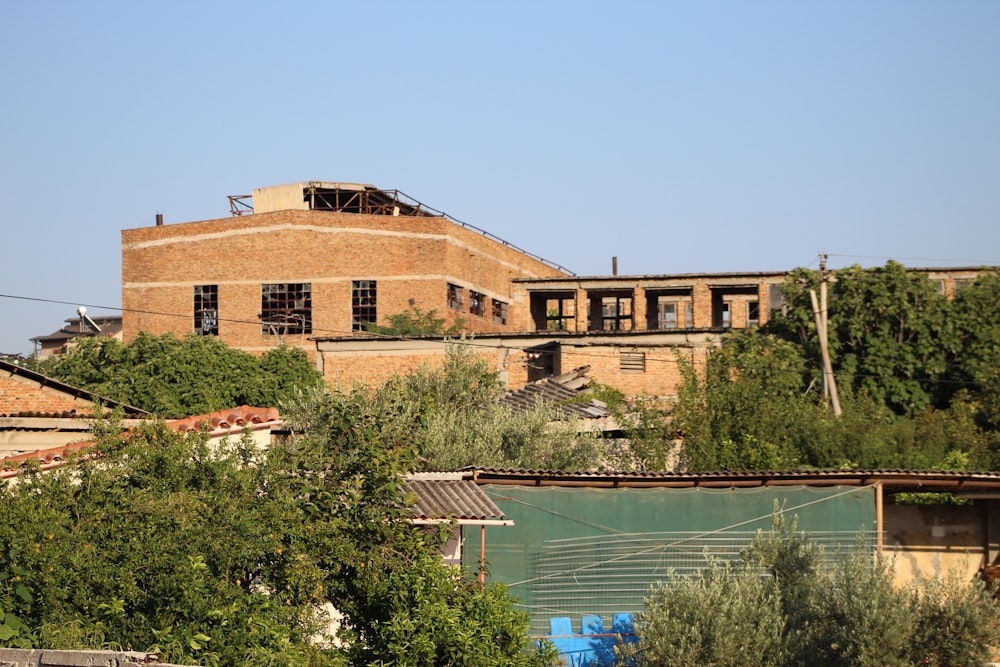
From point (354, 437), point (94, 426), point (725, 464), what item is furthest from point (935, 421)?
point (94, 426)

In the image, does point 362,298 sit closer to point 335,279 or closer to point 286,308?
point 335,279

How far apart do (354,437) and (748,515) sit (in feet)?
25.0

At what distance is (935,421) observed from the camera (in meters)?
32.6

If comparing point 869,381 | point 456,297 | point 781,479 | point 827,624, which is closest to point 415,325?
point 456,297

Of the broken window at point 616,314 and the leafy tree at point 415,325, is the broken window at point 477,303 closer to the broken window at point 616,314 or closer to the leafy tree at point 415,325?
the leafy tree at point 415,325

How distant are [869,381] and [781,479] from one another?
20.4m

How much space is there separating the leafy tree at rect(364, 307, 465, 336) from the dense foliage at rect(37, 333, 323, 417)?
5.34m

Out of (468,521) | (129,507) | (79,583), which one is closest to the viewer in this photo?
(79,583)

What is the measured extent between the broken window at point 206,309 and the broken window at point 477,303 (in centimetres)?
1107

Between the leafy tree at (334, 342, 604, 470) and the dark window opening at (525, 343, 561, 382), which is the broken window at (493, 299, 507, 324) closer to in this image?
the dark window opening at (525, 343, 561, 382)

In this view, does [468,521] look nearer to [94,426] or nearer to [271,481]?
[271,481]

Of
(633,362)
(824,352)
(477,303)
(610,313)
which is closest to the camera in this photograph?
(824,352)

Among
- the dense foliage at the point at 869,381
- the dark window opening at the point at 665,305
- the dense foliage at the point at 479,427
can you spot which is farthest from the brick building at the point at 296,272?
the dense foliage at the point at 479,427

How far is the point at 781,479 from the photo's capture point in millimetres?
19734
